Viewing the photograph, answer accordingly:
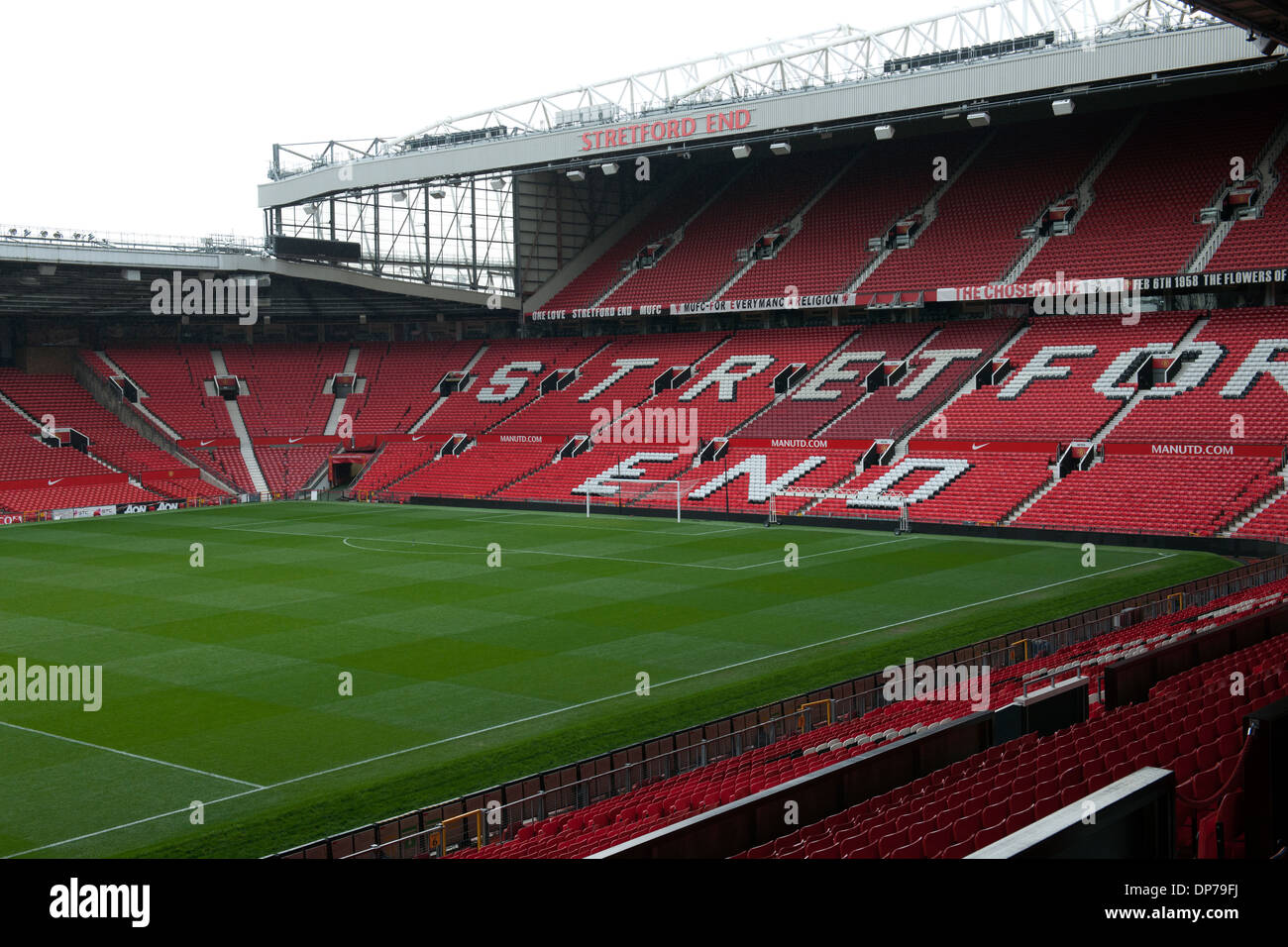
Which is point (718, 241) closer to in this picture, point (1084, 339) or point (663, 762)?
point (1084, 339)

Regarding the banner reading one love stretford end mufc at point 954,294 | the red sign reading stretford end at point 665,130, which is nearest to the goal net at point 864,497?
the banner reading one love stretford end mufc at point 954,294

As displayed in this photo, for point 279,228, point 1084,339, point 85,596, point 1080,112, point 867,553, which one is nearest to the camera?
point 85,596

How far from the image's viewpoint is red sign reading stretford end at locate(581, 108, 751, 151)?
50.5 m

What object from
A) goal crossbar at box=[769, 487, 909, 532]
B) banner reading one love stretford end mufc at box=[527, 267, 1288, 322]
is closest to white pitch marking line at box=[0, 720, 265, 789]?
goal crossbar at box=[769, 487, 909, 532]

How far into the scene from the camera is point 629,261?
222 feet

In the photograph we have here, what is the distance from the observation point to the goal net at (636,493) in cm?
5259

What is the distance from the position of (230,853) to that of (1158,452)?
3743cm

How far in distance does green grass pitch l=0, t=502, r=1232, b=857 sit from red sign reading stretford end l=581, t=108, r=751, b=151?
16726mm

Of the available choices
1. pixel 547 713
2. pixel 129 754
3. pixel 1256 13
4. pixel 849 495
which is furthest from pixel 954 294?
pixel 129 754

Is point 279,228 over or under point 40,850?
over

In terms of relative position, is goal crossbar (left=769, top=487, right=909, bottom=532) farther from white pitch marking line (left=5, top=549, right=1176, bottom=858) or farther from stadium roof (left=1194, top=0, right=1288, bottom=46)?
stadium roof (left=1194, top=0, right=1288, bottom=46)

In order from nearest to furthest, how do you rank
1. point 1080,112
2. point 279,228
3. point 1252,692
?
→ 1. point 1252,692
2. point 1080,112
3. point 279,228
